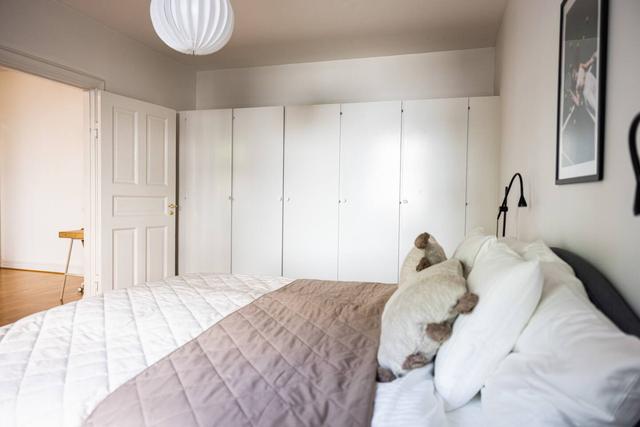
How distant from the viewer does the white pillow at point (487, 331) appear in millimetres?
869

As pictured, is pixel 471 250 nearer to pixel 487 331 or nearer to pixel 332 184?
pixel 487 331

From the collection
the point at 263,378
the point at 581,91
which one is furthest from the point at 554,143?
the point at 263,378

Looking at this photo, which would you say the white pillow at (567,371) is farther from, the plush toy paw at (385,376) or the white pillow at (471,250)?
the white pillow at (471,250)

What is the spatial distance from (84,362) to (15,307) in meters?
3.22

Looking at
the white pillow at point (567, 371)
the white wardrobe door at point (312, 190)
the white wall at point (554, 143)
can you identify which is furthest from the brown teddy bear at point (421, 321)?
the white wardrobe door at point (312, 190)

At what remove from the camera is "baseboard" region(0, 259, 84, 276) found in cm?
492

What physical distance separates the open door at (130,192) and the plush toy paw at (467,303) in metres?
3.11

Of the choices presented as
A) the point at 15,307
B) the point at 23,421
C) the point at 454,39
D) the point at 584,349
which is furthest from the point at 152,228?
the point at 584,349

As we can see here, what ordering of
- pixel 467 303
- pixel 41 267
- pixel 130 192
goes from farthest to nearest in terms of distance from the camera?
pixel 41 267 → pixel 130 192 → pixel 467 303

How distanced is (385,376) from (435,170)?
8.15 feet

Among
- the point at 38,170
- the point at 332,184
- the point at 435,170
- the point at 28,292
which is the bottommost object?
the point at 28,292

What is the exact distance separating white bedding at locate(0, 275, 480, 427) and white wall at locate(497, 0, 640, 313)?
57 centimetres

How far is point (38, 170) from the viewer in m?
5.20

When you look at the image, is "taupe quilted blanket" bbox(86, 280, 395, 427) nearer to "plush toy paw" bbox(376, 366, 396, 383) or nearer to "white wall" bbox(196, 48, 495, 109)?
"plush toy paw" bbox(376, 366, 396, 383)
